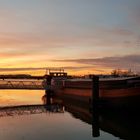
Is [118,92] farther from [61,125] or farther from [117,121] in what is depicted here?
[61,125]

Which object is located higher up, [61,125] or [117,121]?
[117,121]

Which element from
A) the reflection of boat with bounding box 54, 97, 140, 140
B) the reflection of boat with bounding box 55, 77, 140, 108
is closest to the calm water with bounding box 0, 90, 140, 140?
the reflection of boat with bounding box 54, 97, 140, 140

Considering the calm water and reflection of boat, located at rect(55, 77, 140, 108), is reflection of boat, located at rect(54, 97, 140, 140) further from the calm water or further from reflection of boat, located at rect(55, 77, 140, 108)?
reflection of boat, located at rect(55, 77, 140, 108)

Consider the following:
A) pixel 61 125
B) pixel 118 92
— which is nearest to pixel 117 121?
pixel 61 125

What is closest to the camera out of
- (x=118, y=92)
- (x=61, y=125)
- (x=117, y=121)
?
(x=61, y=125)

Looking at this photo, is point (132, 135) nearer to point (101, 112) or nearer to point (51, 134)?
point (51, 134)

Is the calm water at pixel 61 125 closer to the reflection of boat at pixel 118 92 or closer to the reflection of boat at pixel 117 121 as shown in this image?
the reflection of boat at pixel 117 121

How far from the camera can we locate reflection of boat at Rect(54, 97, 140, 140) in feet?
103

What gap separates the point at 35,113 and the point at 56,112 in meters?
2.66

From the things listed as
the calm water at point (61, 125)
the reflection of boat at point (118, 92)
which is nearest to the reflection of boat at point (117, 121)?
the calm water at point (61, 125)

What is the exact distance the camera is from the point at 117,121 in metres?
36.1

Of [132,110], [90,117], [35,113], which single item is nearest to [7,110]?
[35,113]

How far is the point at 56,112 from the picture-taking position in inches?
1786

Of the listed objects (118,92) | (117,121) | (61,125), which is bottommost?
(61,125)
